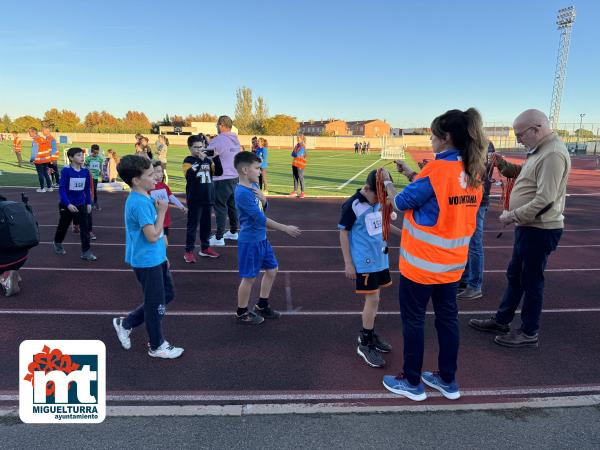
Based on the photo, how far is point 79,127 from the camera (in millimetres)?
76125

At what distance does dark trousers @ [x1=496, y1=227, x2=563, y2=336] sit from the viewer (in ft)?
12.6

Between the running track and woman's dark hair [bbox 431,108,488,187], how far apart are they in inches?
69.7

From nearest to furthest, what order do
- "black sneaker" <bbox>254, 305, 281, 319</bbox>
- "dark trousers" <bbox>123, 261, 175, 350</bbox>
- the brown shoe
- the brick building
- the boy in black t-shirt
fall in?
1. "dark trousers" <bbox>123, 261, 175, 350</bbox>
2. the brown shoe
3. "black sneaker" <bbox>254, 305, 281, 319</bbox>
4. the boy in black t-shirt
5. the brick building

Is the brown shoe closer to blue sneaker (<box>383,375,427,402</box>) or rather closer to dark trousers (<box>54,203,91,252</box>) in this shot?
blue sneaker (<box>383,375,427,402</box>)

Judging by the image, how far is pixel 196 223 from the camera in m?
6.85

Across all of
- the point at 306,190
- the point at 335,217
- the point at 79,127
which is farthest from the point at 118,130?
the point at 335,217

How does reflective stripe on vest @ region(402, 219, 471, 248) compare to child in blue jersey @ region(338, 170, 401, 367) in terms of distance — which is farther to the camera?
child in blue jersey @ region(338, 170, 401, 367)

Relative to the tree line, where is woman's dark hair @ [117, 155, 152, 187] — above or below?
below

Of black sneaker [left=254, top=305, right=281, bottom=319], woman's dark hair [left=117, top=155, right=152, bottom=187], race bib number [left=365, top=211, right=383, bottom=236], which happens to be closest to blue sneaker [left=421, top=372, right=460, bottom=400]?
race bib number [left=365, top=211, right=383, bottom=236]

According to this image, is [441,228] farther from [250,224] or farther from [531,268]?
[250,224]

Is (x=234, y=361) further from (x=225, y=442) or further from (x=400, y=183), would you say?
(x=400, y=183)

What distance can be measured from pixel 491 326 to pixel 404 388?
5.68 ft

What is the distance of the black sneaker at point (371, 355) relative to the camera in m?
3.60

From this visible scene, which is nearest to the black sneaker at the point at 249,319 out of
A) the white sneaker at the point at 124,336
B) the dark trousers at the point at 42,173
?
the white sneaker at the point at 124,336
